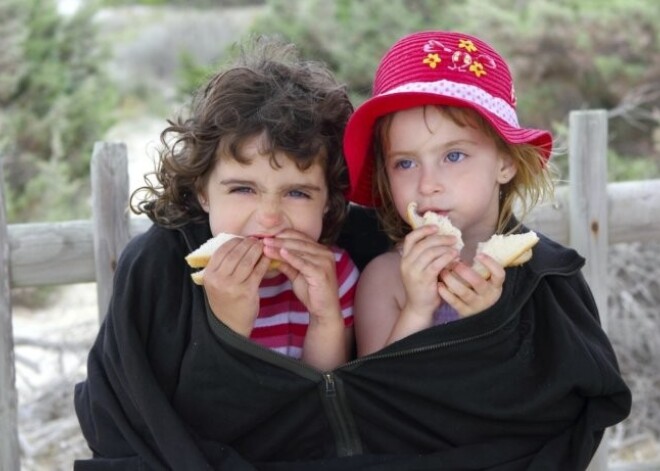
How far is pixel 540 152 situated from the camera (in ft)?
7.97

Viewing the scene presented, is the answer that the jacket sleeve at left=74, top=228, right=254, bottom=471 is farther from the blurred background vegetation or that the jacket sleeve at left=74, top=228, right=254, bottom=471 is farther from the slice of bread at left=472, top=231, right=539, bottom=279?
the blurred background vegetation

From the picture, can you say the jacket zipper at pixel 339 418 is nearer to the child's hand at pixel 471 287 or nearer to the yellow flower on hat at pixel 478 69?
the child's hand at pixel 471 287

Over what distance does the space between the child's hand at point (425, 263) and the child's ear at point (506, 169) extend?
29 cm

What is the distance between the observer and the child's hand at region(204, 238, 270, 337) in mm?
2168

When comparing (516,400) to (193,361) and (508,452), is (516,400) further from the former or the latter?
(193,361)

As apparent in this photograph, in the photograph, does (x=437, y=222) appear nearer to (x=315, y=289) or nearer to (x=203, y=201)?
(x=315, y=289)

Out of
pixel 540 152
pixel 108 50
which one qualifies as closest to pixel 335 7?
pixel 108 50

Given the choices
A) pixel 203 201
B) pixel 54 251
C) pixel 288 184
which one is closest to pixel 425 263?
A: pixel 288 184

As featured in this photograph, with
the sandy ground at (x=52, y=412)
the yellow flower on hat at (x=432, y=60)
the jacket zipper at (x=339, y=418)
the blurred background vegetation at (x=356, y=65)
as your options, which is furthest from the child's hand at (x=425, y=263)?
the blurred background vegetation at (x=356, y=65)

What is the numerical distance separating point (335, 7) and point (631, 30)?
3874 millimetres

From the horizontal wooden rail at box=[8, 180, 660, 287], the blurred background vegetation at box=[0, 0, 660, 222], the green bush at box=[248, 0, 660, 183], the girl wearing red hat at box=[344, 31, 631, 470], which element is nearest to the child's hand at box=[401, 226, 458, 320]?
the girl wearing red hat at box=[344, 31, 631, 470]

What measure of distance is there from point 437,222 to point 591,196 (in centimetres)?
103

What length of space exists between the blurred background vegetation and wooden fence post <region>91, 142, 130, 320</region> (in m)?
3.66

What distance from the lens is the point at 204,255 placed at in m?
2.23
